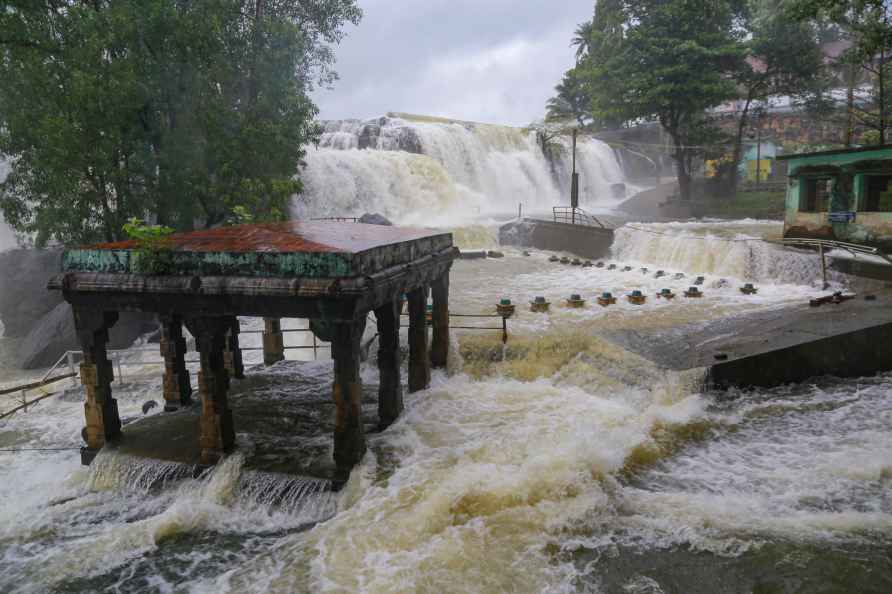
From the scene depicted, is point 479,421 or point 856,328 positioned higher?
point 856,328

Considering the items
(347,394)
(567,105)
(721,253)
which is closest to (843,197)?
(721,253)

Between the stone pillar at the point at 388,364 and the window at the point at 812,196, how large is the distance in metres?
16.9

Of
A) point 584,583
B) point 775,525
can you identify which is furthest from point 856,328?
point 584,583

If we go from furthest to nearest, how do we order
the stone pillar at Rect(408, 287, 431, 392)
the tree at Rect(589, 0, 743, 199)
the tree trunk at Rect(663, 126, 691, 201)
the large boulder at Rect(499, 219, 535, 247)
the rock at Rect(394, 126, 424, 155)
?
the rock at Rect(394, 126, 424, 155), the tree trunk at Rect(663, 126, 691, 201), the large boulder at Rect(499, 219, 535, 247), the tree at Rect(589, 0, 743, 199), the stone pillar at Rect(408, 287, 431, 392)

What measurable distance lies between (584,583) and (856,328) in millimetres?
8728

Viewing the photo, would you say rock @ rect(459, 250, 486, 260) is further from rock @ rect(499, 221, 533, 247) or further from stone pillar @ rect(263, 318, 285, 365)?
stone pillar @ rect(263, 318, 285, 365)

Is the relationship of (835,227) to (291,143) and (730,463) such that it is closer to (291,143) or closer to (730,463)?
(730,463)

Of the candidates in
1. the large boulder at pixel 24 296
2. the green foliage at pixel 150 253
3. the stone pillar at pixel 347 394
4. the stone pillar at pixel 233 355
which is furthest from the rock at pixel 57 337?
the stone pillar at pixel 347 394

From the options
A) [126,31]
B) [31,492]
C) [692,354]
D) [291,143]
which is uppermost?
[126,31]

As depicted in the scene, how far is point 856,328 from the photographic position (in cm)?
1171

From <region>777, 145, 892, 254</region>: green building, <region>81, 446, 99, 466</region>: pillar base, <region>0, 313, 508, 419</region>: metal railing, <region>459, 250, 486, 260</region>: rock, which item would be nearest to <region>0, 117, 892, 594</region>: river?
<region>81, 446, 99, 466</region>: pillar base

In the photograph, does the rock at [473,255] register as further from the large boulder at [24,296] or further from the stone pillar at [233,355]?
the stone pillar at [233,355]

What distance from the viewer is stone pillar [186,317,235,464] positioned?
832 cm

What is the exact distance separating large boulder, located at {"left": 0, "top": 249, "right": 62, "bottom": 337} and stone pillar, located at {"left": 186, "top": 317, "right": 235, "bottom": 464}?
14787 millimetres
